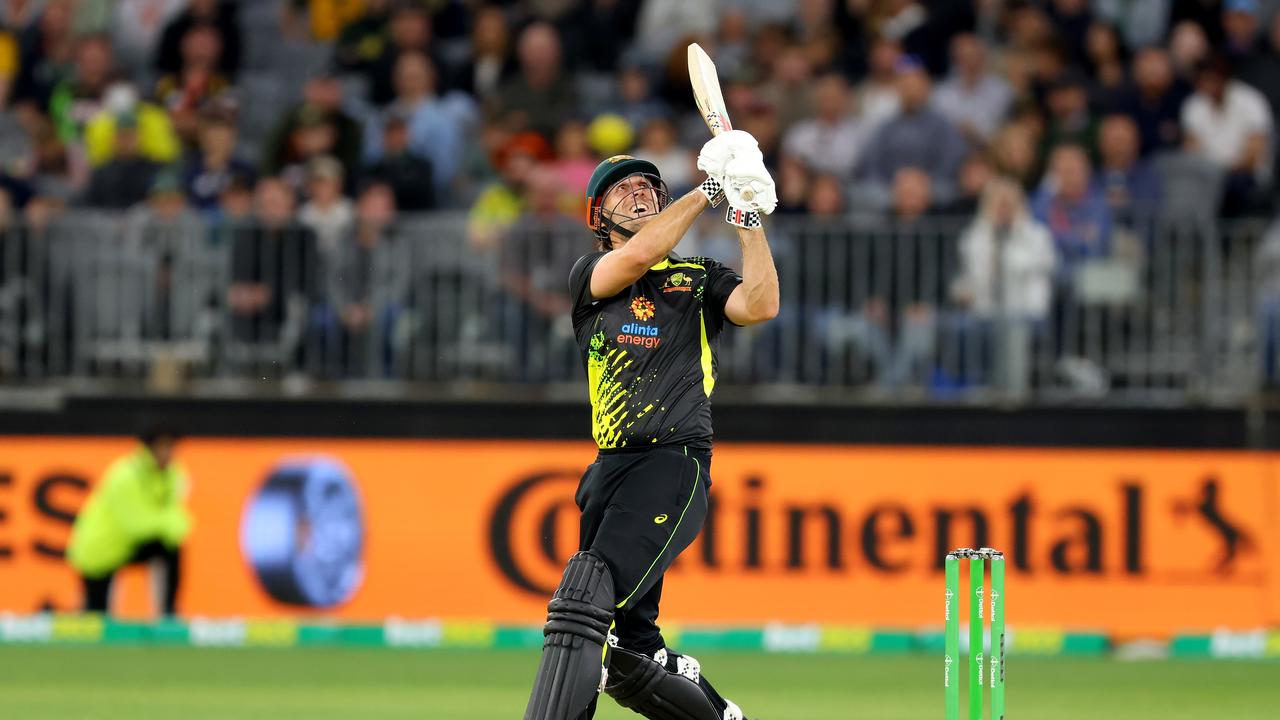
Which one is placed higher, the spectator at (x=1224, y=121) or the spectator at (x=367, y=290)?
the spectator at (x=1224, y=121)

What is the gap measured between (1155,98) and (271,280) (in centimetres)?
698

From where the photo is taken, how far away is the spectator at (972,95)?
16203 millimetres

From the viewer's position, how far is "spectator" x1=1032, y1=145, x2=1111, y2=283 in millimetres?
14305

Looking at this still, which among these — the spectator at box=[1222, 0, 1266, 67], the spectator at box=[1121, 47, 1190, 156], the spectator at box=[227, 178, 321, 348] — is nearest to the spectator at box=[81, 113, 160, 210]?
the spectator at box=[227, 178, 321, 348]

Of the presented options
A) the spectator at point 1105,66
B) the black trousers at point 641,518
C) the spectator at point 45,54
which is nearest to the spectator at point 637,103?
the spectator at point 1105,66

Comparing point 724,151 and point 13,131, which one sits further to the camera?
point 13,131

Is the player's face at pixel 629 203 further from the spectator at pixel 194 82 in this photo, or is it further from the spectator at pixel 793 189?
the spectator at pixel 194 82

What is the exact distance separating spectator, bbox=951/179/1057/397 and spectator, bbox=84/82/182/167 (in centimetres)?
654

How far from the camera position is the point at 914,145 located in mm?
15695

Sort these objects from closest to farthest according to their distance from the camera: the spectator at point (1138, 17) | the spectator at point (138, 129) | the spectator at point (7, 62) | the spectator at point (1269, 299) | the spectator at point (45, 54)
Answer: the spectator at point (1269, 299) < the spectator at point (138, 129) < the spectator at point (1138, 17) < the spectator at point (7, 62) < the spectator at point (45, 54)

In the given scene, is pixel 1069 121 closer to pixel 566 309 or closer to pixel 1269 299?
pixel 1269 299

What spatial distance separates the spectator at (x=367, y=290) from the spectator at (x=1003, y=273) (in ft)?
13.1

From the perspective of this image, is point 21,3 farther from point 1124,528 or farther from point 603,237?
point 603,237

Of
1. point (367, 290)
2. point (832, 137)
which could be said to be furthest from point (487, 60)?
point (367, 290)
